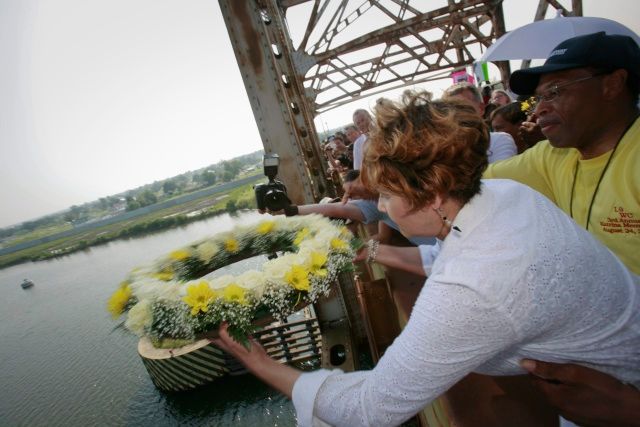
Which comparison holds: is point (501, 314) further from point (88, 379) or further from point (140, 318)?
point (88, 379)

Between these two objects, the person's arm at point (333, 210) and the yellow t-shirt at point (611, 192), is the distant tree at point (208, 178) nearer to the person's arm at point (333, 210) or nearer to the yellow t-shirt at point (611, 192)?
the person's arm at point (333, 210)

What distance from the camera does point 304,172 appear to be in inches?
146

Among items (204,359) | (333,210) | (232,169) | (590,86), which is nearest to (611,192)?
(590,86)

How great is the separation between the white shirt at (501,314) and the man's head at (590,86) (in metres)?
0.90

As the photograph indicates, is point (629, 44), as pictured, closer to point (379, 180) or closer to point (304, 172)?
point (379, 180)

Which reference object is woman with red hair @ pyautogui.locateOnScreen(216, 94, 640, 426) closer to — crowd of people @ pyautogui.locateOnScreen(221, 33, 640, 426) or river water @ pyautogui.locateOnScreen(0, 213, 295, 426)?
crowd of people @ pyautogui.locateOnScreen(221, 33, 640, 426)

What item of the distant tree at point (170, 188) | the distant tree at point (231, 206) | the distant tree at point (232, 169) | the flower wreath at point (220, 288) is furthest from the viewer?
the distant tree at point (170, 188)

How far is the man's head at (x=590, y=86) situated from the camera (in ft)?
4.89

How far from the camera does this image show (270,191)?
263 centimetres

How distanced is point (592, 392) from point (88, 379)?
35.6 meters

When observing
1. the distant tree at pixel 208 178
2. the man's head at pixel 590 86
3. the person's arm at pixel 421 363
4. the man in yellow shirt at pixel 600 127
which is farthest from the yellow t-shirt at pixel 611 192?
the distant tree at pixel 208 178

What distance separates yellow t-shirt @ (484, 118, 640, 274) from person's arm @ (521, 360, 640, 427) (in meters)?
0.78

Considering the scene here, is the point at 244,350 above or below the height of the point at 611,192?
below

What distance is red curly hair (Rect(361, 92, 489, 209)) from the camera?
991mm
